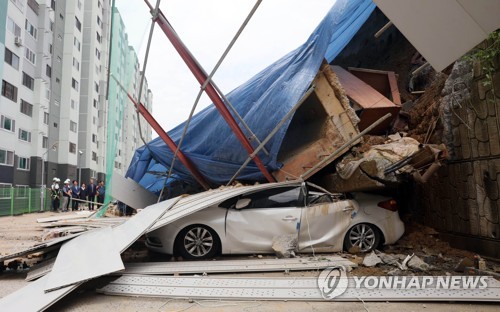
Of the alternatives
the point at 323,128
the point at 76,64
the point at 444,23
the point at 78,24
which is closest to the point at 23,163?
the point at 76,64

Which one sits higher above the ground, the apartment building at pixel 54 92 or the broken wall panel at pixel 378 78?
the apartment building at pixel 54 92

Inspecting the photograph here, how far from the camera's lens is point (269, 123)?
7.66 metres

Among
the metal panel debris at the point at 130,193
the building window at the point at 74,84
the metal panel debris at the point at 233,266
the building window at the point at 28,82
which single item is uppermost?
the building window at the point at 74,84

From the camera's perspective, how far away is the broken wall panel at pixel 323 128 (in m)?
7.32

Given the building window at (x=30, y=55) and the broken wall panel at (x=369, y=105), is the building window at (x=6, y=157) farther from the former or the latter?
the broken wall panel at (x=369, y=105)

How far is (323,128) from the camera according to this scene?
307 inches

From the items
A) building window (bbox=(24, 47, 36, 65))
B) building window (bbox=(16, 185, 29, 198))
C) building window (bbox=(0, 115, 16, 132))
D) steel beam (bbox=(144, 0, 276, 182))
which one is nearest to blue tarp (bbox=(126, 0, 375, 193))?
steel beam (bbox=(144, 0, 276, 182))

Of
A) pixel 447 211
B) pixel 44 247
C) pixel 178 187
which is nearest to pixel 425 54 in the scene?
pixel 447 211

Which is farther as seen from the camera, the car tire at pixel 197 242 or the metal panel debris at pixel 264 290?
the car tire at pixel 197 242

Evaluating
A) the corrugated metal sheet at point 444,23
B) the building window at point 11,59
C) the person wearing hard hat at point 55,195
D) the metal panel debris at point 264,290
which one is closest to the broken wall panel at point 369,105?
the metal panel debris at point 264,290

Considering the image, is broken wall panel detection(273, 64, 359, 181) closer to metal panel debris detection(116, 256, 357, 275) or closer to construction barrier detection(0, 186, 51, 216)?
metal panel debris detection(116, 256, 357, 275)

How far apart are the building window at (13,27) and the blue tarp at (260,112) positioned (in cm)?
2179

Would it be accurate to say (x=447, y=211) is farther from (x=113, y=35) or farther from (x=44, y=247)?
(x=113, y=35)

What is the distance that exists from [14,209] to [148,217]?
15.6 m
